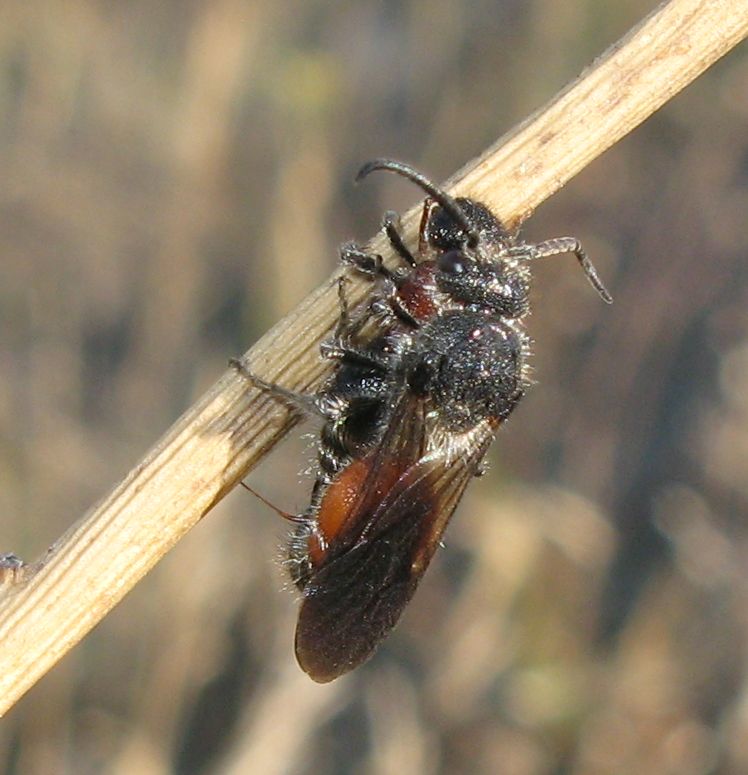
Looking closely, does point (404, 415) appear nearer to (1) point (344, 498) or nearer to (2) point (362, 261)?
(1) point (344, 498)

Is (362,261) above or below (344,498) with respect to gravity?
above

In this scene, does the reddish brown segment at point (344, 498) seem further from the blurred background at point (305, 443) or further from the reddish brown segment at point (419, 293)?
the blurred background at point (305, 443)

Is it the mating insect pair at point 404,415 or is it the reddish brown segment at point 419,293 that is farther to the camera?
the reddish brown segment at point 419,293

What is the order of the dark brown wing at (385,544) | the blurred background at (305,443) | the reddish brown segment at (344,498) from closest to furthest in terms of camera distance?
the dark brown wing at (385,544), the reddish brown segment at (344,498), the blurred background at (305,443)

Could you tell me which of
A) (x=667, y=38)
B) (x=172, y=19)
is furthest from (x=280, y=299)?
(x=172, y=19)

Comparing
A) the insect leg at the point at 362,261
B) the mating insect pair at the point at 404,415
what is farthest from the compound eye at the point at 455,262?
the insect leg at the point at 362,261

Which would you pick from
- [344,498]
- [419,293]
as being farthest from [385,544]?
[419,293]

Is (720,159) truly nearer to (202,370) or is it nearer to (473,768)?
(202,370)
